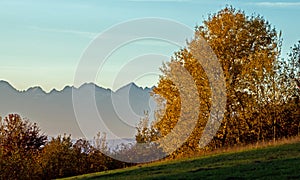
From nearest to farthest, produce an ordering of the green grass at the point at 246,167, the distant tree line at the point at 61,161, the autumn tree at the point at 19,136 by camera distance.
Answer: the green grass at the point at 246,167 < the distant tree line at the point at 61,161 < the autumn tree at the point at 19,136

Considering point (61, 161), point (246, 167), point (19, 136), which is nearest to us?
point (246, 167)

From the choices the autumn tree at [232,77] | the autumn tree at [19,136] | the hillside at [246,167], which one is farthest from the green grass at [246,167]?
the autumn tree at [19,136]

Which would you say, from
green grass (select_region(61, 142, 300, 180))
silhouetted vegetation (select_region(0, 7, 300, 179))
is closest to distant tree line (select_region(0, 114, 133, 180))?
silhouetted vegetation (select_region(0, 7, 300, 179))

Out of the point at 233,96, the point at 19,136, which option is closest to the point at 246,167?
the point at 233,96

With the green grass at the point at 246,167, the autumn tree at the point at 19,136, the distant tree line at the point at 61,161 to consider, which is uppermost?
the autumn tree at the point at 19,136

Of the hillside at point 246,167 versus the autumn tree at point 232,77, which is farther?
the autumn tree at point 232,77

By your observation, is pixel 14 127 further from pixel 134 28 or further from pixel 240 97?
pixel 240 97

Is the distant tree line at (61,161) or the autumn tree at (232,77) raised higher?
the autumn tree at (232,77)

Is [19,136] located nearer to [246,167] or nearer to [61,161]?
[61,161]

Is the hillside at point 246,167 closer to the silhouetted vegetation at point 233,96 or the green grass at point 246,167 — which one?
the green grass at point 246,167

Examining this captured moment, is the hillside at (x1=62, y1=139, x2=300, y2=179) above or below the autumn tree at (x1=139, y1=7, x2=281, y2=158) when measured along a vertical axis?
below

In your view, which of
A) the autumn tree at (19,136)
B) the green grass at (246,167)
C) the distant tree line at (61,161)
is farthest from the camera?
the autumn tree at (19,136)

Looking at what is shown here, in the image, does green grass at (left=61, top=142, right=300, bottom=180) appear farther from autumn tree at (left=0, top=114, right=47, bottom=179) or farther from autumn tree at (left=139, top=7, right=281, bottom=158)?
autumn tree at (left=0, top=114, right=47, bottom=179)

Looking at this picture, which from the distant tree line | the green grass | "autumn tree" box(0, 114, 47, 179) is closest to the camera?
the green grass
